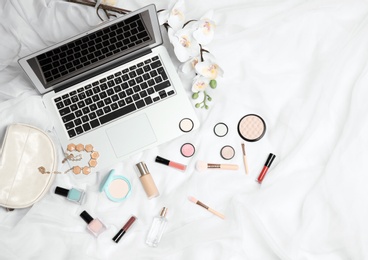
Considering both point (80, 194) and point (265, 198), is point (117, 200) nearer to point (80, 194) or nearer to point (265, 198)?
point (80, 194)

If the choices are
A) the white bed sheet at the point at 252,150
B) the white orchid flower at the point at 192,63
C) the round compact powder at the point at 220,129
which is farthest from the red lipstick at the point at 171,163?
the white orchid flower at the point at 192,63

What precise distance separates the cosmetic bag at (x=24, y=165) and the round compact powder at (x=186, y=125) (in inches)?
12.4

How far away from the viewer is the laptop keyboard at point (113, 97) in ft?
3.49

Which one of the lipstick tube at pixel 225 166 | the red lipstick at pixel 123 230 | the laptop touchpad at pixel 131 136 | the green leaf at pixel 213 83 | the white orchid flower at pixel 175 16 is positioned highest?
the white orchid flower at pixel 175 16

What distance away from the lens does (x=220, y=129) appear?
42.2 inches

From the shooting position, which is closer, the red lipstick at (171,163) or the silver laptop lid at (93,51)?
the silver laptop lid at (93,51)

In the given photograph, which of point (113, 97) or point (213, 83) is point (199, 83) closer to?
point (213, 83)

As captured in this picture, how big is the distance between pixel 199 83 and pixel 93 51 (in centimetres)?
26

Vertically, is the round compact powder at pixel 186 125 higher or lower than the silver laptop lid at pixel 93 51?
lower

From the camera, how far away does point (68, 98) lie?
3.51ft

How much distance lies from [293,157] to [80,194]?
1.69 ft

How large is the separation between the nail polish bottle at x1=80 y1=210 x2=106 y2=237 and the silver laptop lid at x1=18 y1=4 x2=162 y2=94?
32 centimetres

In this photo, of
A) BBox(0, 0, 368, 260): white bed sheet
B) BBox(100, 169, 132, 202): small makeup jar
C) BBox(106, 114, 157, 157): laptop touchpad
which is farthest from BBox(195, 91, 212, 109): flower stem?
BBox(100, 169, 132, 202): small makeup jar

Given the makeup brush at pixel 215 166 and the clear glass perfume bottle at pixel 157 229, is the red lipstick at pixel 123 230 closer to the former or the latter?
the clear glass perfume bottle at pixel 157 229
